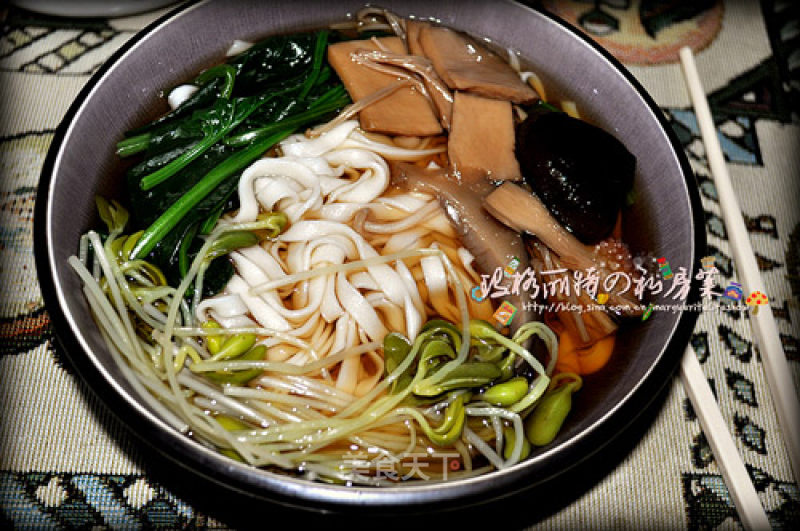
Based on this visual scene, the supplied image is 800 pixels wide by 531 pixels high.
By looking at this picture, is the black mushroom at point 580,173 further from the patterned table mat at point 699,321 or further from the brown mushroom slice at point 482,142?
the patterned table mat at point 699,321

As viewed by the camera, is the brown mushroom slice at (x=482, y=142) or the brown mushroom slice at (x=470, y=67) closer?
the brown mushroom slice at (x=482, y=142)

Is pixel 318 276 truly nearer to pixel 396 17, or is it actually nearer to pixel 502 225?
pixel 502 225

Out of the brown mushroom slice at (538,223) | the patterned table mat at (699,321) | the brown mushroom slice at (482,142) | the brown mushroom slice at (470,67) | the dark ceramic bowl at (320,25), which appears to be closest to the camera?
the dark ceramic bowl at (320,25)

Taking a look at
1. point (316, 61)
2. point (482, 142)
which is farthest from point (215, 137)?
point (482, 142)

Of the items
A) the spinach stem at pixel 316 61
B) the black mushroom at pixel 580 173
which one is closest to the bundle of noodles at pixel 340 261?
the spinach stem at pixel 316 61

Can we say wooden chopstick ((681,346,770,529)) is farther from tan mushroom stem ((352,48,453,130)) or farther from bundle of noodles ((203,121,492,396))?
tan mushroom stem ((352,48,453,130))

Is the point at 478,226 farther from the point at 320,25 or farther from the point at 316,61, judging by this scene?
the point at 320,25

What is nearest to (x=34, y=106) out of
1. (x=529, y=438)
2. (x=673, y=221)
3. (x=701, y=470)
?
(x=529, y=438)

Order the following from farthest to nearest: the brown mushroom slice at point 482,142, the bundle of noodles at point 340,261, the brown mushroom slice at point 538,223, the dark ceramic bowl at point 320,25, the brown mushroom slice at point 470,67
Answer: the brown mushroom slice at point 470,67, the brown mushroom slice at point 482,142, the brown mushroom slice at point 538,223, the bundle of noodles at point 340,261, the dark ceramic bowl at point 320,25
